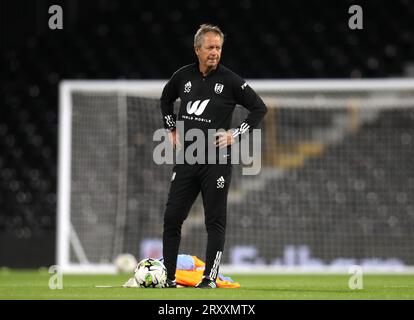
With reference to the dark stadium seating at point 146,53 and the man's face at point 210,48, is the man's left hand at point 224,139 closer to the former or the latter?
the man's face at point 210,48

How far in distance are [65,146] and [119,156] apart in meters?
0.91

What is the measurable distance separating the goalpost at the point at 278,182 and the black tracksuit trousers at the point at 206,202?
14.2 ft

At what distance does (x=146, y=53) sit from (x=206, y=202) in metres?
8.16

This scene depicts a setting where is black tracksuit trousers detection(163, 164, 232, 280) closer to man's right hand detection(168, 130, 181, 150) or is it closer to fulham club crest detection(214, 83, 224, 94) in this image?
man's right hand detection(168, 130, 181, 150)

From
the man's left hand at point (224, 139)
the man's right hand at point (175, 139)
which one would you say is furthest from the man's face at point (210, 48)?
the man's right hand at point (175, 139)

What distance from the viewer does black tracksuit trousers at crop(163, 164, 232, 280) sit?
585 centimetres

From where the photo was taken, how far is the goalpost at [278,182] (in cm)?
1039

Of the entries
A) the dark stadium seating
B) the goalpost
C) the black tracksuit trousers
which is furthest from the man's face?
the dark stadium seating

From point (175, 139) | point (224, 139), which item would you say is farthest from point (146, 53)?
point (224, 139)

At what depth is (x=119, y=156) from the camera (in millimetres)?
10828

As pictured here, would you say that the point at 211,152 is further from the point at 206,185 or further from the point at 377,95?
the point at 377,95

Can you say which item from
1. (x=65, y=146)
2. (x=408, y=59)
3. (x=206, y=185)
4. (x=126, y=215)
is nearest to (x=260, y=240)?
(x=126, y=215)

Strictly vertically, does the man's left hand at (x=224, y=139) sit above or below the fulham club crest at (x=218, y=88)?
below

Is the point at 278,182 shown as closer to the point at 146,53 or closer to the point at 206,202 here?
the point at 146,53
